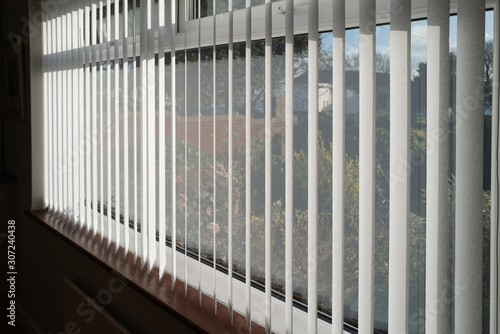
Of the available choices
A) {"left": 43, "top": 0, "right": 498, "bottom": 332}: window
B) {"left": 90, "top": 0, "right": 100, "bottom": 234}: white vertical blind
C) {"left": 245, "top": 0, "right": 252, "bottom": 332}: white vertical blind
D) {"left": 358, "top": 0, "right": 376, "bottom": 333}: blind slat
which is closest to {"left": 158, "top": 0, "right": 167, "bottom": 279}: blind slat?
{"left": 43, "top": 0, "right": 498, "bottom": 332}: window

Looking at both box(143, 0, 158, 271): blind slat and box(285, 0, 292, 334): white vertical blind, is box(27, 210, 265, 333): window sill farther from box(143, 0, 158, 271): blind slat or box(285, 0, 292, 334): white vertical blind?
box(285, 0, 292, 334): white vertical blind

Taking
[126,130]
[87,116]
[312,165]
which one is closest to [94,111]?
[87,116]

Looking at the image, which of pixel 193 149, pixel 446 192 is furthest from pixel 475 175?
pixel 193 149

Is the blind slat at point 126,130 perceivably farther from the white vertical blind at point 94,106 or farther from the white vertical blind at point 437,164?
the white vertical blind at point 437,164

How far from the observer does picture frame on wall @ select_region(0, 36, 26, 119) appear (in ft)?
10.7

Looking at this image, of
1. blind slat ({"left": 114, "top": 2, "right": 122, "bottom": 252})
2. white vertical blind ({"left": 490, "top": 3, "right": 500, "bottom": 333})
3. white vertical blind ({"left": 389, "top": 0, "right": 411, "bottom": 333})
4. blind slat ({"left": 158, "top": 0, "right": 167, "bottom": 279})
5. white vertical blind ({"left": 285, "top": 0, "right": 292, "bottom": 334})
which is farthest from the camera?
blind slat ({"left": 114, "top": 2, "right": 122, "bottom": 252})

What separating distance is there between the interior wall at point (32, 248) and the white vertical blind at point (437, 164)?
146 cm

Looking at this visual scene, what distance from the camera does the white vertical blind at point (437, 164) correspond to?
867mm

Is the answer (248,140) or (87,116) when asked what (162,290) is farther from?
(87,116)

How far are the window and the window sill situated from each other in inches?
2.4

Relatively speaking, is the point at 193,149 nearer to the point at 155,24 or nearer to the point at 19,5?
the point at 155,24

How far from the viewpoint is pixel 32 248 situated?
3395 millimetres

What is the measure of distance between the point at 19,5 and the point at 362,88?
3.12 meters

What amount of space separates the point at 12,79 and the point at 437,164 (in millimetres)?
3413
